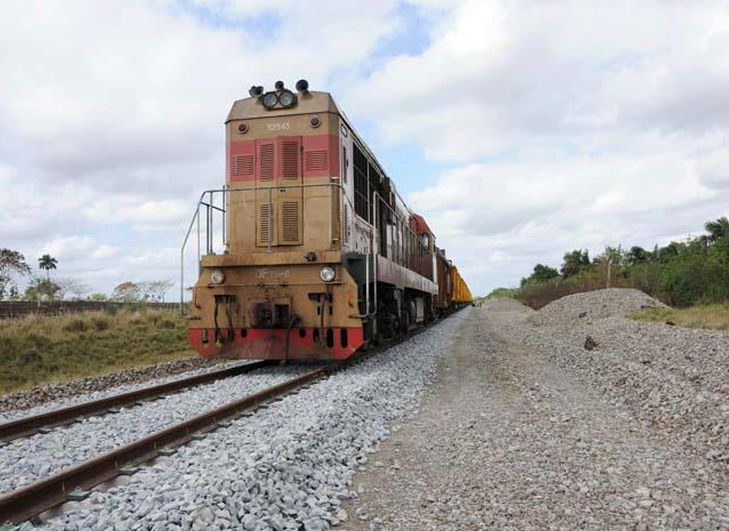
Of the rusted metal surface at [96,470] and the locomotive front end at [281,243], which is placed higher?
the locomotive front end at [281,243]

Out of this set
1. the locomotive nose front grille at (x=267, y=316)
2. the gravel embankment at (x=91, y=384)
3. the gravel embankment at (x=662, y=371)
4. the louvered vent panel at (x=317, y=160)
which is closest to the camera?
the gravel embankment at (x=662, y=371)

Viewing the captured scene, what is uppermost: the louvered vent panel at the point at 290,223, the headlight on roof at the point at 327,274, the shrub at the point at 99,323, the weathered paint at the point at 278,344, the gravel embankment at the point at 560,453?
the louvered vent panel at the point at 290,223

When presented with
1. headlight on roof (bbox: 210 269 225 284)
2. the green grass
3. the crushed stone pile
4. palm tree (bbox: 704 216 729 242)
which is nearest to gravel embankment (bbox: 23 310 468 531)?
headlight on roof (bbox: 210 269 225 284)

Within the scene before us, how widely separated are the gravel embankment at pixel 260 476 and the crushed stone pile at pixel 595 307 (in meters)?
16.1

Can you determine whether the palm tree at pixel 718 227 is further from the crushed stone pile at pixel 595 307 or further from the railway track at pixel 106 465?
the railway track at pixel 106 465

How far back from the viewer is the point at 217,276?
8781mm

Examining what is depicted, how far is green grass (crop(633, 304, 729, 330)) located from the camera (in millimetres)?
13842

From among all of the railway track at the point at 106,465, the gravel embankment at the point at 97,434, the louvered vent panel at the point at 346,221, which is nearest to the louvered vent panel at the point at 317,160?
the louvered vent panel at the point at 346,221

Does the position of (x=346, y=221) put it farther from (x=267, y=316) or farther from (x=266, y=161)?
(x=267, y=316)

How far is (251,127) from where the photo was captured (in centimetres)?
953

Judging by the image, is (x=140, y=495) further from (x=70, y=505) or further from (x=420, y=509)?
(x=420, y=509)

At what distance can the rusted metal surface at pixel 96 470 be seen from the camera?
3.09 m

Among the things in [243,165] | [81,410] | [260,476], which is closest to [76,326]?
[243,165]

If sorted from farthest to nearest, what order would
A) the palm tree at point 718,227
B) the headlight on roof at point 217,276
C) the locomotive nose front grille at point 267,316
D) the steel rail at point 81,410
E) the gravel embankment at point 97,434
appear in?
the palm tree at point 718,227 → the headlight on roof at point 217,276 → the locomotive nose front grille at point 267,316 → the steel rail at point 81,410 → the gravel embankment at point 97,434
